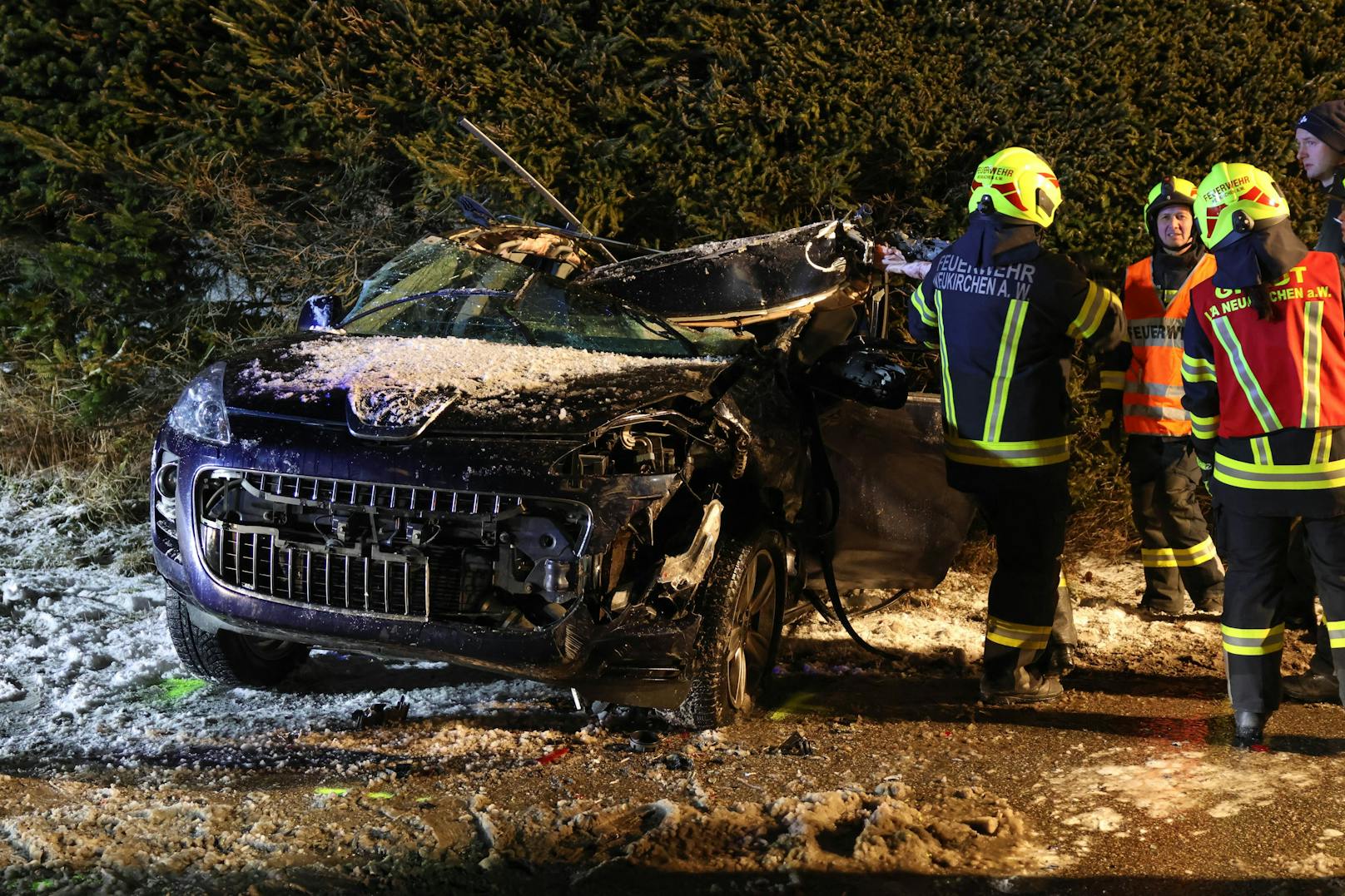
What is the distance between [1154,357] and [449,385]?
328 centimetres

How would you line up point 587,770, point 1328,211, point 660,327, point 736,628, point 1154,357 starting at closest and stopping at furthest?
point 587,770 → point 736,628 → point 660,327 → point 1328,211 → point 1154,357

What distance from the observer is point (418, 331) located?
15.0 ft

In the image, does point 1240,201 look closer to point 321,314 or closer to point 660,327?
point 660,327

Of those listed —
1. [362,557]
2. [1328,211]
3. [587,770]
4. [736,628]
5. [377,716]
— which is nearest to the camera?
[362,557]

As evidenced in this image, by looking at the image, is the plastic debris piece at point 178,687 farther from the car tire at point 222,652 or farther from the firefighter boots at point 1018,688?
the firefighter boots at point 1018,688

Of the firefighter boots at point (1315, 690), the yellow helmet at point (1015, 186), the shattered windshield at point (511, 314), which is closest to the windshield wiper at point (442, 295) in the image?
the shattered windshield at point (511, 314)

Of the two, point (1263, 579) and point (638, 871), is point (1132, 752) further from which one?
point (638, 871)

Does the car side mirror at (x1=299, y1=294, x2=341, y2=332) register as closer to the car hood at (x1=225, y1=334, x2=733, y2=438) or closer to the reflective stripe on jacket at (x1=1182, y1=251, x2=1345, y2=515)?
the car hood at (x1=225, y1=334, x2=733, y2=438)

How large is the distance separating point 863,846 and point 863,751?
918 mm

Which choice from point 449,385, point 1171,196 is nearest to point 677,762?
point 449,385

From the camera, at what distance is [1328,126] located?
4.73 metres

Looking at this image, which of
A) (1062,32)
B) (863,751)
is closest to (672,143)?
(1062,32)

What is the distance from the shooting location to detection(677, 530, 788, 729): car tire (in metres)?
3.89

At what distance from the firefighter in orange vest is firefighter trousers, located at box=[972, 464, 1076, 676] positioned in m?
1.06
